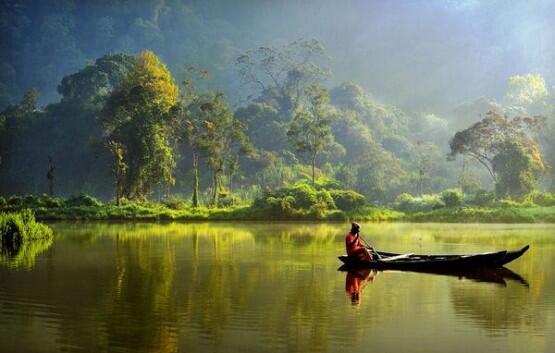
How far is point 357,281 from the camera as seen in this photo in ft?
55.4

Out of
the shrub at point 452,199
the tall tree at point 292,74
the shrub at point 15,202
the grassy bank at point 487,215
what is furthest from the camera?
the tall tree at point 292,74

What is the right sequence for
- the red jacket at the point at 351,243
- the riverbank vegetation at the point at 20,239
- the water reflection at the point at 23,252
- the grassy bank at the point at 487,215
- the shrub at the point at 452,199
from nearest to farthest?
the red jacket at the point at 351,243, the water reflection at the point at 23,252, the riverbank vegetation at the point at 20,239, the grassy bank at the point at 487,215, the shrub at the point at 452,199

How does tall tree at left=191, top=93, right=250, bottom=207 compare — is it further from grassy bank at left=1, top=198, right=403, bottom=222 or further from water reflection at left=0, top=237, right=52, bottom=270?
water reflection at left=0, top=237, right=52, bottom=270

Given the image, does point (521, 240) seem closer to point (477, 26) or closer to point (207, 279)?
point (207, 279)

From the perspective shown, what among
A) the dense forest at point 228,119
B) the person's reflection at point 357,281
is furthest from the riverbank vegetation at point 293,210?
the person's reflection at point 357,281

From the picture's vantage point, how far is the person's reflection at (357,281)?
1470cm

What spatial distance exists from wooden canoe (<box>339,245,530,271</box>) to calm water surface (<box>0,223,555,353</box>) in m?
0.31

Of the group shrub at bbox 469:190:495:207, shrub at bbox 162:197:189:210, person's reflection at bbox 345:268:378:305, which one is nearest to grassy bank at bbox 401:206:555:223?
shrub at bbox 469:190:495:207

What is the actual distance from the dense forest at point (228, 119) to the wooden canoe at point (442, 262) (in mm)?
29364

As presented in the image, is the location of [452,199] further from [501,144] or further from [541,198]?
[541,198]

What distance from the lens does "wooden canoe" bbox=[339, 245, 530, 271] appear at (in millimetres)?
18406

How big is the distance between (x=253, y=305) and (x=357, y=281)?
4110 mm

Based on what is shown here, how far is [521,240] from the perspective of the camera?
3000 centimetres

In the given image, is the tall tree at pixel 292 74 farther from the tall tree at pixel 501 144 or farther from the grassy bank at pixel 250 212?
the grassy bank at pixel 250 212
